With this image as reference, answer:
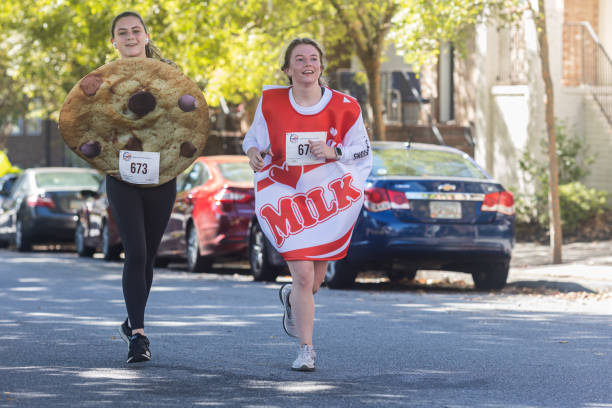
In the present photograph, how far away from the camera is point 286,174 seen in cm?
703

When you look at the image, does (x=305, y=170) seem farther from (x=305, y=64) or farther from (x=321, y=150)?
(x=305, y=64)

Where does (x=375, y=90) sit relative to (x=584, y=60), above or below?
below

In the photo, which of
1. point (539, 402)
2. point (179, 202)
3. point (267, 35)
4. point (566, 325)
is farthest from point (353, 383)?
point (267, 35)

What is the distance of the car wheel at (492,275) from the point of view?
13.0m

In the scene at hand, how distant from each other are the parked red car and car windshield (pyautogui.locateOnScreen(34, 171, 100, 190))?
6315 millimetres

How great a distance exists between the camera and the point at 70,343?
26.7 ft

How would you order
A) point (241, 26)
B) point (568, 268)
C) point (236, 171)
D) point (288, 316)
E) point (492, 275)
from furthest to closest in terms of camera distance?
point (241, 26) < point (236, 171) < point (568, 268) < point (492, 275) < point (288, 316)

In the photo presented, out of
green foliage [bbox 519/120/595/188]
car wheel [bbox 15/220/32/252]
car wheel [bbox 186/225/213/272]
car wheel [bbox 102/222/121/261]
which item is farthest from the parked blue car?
car wheel [bbox 15/220/32/252]

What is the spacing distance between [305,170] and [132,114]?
104cm

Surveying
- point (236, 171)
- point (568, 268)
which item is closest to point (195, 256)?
point (236, 171)

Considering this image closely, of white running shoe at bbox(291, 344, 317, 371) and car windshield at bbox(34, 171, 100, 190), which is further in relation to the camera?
car windshield at bbox(34, 171, 100, 190)

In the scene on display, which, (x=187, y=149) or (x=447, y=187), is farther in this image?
(x=447, y=187)

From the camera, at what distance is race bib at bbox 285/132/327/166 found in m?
6.94

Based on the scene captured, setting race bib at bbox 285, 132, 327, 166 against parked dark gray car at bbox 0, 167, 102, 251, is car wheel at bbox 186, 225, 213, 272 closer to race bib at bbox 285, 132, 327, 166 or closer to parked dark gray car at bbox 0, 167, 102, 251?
parked dark gray car at bbox 0, 167, 102, 251
